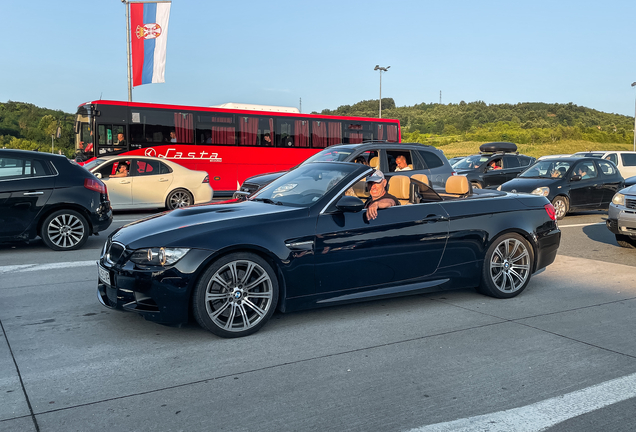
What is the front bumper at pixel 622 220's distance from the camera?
925 cm

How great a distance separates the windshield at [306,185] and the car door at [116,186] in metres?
9.47

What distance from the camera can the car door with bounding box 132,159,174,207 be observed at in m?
14.7

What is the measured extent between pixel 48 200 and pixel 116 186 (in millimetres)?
5898

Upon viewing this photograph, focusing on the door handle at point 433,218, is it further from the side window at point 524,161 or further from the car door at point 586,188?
the side window at point 524,161

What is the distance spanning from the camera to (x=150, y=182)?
14922 mm

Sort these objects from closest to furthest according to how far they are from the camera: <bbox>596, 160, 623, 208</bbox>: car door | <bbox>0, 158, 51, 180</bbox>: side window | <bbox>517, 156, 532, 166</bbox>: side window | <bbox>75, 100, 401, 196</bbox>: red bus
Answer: <bbox>0, 158, 51, 180</bbox>: side window < <bbox>596, 160, 623, 208</bbox>: car door < <bbox>517, 156, 532, 166</bbox>: side window < <bbox>75, 100, 401, 196</bbox>: red bus

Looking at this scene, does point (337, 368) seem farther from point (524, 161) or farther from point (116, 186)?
point (524, 161)

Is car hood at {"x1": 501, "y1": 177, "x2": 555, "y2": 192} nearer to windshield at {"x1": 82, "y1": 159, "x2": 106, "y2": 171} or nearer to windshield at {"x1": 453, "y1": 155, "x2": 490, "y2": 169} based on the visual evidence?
windshield at {"x1": 453, "y1": 155, "x2": 490, "y2": 169}

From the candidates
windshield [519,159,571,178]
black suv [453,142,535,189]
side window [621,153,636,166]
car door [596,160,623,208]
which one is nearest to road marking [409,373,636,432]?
windshield [519,159,571,178]

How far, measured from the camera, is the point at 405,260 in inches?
212

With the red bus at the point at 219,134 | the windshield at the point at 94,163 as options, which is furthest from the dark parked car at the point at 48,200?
the red bus at the point at 219,134

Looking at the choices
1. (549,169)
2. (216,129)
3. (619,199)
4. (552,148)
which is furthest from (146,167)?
(552,148)

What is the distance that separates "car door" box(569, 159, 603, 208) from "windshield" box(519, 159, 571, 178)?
0.85ft

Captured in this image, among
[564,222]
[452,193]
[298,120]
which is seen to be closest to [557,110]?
[298,120]
